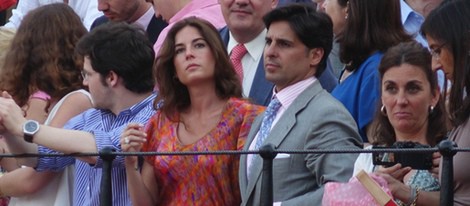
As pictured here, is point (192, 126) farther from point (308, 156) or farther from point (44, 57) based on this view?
point (44, 57)

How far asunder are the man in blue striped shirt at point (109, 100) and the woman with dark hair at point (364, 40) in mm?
1110

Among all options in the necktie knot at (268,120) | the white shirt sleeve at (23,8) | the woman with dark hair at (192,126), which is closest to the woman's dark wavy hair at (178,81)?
the woman with dark hair at (192,126)

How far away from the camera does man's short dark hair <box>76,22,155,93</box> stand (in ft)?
25.9

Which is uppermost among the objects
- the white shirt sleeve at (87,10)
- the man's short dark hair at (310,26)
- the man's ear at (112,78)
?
the man's short dark hair at (310,26)

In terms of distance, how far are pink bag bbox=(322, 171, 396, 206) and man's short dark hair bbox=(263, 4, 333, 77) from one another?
1.06 metres

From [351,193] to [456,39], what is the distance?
0.89m

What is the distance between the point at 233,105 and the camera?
7613 mm

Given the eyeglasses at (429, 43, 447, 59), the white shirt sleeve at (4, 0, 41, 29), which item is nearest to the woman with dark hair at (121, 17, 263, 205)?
the eyeglasses at (429, 43, 447, 59)

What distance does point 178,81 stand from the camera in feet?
25.6

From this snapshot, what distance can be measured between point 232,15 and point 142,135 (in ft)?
5.48

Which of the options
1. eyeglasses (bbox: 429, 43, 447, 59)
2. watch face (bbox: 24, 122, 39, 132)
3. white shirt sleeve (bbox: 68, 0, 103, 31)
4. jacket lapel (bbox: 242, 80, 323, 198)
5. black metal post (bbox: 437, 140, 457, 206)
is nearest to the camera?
black metal post (bbox: 437, 140, 457, 206)

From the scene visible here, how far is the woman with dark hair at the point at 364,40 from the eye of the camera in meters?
8.12

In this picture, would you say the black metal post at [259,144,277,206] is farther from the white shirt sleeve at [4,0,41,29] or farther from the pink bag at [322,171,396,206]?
the white shirt sleeve at [4,0,41,29]

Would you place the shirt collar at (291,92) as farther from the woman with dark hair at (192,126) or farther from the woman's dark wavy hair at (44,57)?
the woman's dark wavy hair at (44,57)
